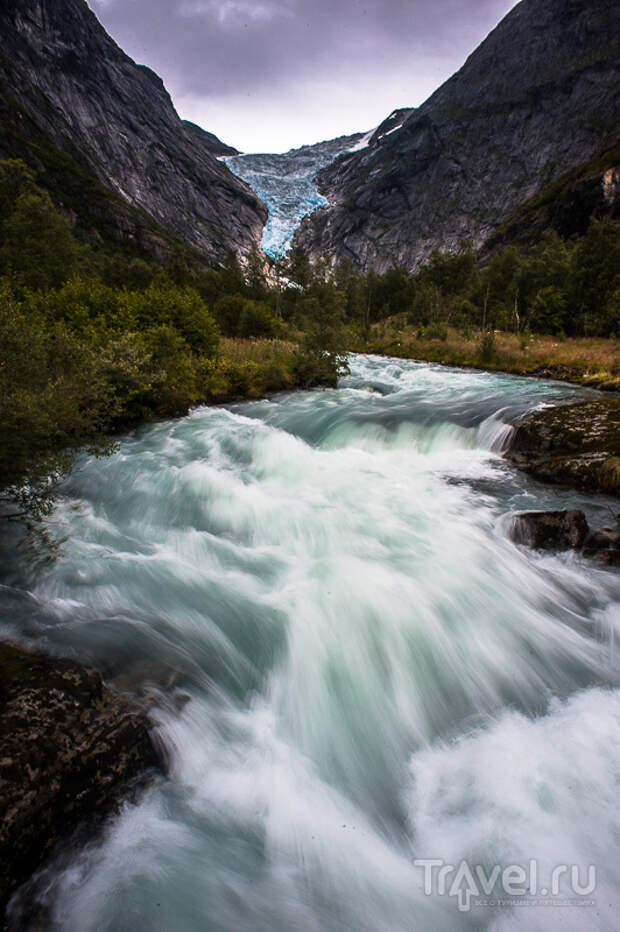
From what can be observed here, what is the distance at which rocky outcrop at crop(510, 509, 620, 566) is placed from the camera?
506cm

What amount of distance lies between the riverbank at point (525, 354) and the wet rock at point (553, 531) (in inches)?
437

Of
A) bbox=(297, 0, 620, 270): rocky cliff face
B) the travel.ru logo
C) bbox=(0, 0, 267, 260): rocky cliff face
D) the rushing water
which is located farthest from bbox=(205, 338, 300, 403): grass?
bbox=(297, 0, 620, 270): rocky cliff face

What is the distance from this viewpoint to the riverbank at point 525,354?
16.5 m

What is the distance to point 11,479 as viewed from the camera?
422 centimetres

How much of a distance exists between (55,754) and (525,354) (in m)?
25.8

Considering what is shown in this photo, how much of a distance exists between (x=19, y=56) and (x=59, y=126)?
21.7 metres

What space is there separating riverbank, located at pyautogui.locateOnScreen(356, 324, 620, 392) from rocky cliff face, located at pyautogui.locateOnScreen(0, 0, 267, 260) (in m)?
89.3

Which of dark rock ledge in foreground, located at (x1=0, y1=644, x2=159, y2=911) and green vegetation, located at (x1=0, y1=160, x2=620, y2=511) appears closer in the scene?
dark rock ledge in foreground, located at (x1=0, y1=644, x2=159, y2=911)

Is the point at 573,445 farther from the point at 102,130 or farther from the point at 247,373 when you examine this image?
the point at 102,130

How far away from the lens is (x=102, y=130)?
384 ft

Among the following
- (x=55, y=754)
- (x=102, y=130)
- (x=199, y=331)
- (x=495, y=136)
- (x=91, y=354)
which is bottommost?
(x=55, y=754)

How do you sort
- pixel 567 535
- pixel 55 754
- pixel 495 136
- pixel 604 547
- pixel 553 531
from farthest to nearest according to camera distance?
pixel 495 136, pixel 553 531, pixel 567 535, pixel 604 547, pixel 55 754

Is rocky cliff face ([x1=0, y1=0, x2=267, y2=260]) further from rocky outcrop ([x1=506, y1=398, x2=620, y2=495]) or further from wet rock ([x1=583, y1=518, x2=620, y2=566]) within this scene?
wet rock ([x1=583, y1=518, x2=620, y2=566])

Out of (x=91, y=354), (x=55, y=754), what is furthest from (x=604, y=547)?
(x=91, y=354)
